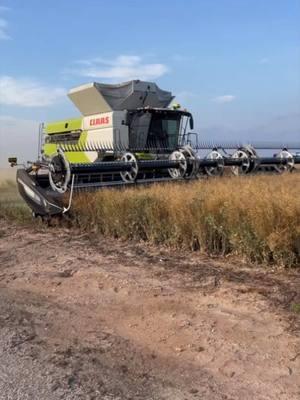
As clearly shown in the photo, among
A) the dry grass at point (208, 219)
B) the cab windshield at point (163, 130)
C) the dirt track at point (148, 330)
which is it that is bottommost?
the dirt track at point (148, 330)

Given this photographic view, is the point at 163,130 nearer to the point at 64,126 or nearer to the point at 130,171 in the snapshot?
the point at 64,126

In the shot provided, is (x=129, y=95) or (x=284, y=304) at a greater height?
(x=129, y=95)

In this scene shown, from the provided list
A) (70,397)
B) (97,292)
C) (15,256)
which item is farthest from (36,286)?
(70,397)

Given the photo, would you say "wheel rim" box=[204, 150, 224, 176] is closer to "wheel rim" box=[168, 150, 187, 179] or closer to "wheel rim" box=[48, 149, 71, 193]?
"wheel rim" box=[168, 150, 187, 179]

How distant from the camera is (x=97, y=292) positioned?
5750 mm

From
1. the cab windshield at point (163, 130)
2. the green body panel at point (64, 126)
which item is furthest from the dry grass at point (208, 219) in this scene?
the green body panel at point (64, 126)

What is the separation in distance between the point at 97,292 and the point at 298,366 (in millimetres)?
2679

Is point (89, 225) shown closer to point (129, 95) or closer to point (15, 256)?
point (15, 256)

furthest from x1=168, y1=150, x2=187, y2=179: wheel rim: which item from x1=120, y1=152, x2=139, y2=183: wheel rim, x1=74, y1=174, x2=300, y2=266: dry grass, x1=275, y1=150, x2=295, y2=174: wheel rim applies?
x1=275, y1=150, x2=295, y2=174: wheel rim

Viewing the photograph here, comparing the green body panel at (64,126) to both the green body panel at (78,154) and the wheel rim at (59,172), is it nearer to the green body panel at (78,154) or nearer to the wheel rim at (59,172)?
the green body panel at (78,154)

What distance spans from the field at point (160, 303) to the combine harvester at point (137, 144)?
10.6 feet

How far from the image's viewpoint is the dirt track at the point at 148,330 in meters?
3.52

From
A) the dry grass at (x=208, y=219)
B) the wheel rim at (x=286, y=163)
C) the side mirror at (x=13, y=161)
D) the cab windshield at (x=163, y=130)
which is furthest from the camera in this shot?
the wheel rim at (x=286, y=163)

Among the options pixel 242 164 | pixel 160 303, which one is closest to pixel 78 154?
pixel 242 164
